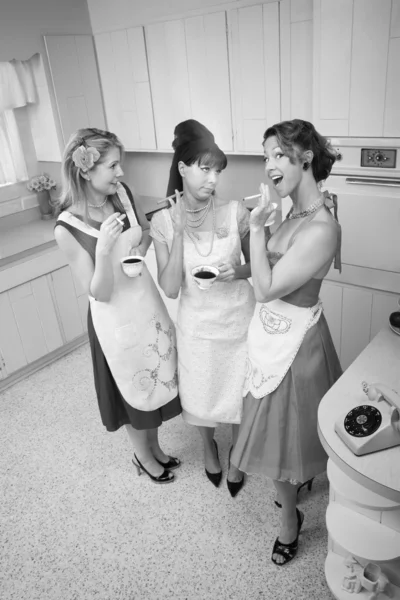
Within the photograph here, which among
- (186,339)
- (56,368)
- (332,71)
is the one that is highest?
(332,71)

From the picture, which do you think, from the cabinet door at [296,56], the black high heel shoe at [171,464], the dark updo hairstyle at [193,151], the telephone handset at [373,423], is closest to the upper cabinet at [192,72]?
the cabinet door at [296,56]

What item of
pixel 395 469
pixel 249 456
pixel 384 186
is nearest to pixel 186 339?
pixel 249 456

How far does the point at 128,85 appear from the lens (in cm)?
323

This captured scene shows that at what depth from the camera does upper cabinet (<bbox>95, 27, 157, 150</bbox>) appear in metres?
3.09

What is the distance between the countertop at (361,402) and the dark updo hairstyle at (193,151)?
0.77m

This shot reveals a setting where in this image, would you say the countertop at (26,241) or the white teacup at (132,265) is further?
the countertop at (26,241)

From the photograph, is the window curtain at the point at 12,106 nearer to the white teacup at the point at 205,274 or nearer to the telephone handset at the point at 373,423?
the white teacup at the point at 205,274

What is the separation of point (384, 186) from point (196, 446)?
4.85ft

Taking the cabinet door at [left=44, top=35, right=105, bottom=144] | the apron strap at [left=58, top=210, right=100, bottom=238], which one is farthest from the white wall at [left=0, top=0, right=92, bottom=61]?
the apron strap at [left=58, top=210, right=100, bottom=238]

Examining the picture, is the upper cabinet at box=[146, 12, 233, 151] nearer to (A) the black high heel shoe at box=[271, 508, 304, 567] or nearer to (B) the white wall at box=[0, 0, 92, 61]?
(B) the white wall at box=[0, 0, 92, 61]

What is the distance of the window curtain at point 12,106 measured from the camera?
320cm

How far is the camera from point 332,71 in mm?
2152

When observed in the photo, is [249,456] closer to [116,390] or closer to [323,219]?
[116,390]

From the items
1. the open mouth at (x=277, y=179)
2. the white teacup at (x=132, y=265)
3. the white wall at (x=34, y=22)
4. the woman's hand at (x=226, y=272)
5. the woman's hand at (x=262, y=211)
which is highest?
the white wall at (x=34, y=22)
